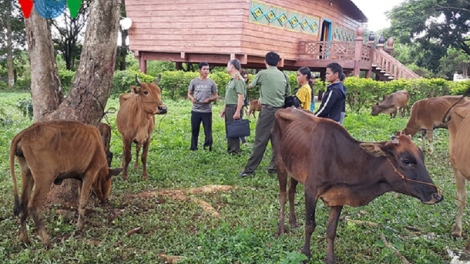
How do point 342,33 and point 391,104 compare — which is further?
point 342,33

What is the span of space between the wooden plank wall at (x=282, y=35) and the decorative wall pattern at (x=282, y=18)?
0.17 meters

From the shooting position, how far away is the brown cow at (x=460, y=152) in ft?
14.3

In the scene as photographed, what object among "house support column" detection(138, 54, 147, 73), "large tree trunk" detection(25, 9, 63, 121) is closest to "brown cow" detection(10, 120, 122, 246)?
"large tree trunk" detection(25, 9, 63, 121)

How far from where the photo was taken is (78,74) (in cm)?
497

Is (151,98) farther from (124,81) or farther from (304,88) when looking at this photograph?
(124,81)

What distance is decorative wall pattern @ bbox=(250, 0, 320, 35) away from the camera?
17.0m

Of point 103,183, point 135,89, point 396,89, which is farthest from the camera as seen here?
point 396,89

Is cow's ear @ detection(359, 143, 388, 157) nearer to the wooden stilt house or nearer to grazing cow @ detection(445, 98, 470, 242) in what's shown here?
grazing cow @ detection(445, 98, 470, 242)

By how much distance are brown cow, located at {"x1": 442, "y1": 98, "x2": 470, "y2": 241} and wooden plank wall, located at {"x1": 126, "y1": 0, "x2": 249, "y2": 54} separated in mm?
12185

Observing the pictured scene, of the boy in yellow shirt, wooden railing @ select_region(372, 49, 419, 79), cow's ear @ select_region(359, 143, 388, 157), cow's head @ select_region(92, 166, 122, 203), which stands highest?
wooden railing @ select_region(372, 49, 419, 79)

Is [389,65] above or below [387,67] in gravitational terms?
above

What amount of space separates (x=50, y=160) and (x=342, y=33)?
2280 cm


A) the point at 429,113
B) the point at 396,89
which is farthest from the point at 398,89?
the point at 429,113

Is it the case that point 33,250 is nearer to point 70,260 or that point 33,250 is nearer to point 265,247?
point 70,260
